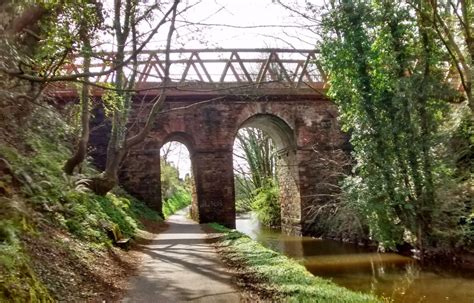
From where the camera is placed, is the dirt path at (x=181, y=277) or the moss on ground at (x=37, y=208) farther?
the dirt path at (x=181, y=277)

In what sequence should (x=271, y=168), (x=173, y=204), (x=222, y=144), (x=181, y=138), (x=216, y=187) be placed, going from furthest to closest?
(x=173, y=204)
(x=271, y=168)
(x=181, y=138)
(x=222, y=144)
(x=216, y=187)

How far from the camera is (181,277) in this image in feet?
22.7

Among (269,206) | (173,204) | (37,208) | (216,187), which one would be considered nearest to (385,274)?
(37,208)

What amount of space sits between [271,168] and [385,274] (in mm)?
20131

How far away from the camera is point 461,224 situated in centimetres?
1102

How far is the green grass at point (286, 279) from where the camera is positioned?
534 cm

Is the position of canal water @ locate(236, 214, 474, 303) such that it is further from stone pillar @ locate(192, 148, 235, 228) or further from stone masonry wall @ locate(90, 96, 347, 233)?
stone masonry wall @ locate(90, 96, 347, 233)

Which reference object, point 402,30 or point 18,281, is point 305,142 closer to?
point 402,30

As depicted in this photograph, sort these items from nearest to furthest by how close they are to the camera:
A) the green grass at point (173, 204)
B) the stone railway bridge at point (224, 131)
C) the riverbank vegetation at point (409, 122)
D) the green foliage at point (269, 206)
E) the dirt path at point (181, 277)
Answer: the dirt path at point (181, 277), the riverbank vegetation at point (409, 122), the stone railway bridge at point (224, 131), the green foliage at point (269, 206), the green grass at point (173, 204)

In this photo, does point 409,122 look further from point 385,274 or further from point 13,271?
point 13,271

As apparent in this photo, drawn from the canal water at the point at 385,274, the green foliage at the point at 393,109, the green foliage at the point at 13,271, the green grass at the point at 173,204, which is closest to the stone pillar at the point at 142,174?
the canal water at the point at 385,274

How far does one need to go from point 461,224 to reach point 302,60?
9245 millimetres

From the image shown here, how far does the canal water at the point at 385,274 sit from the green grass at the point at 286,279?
199 centimetres

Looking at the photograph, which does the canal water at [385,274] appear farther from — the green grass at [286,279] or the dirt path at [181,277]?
the dirt path at [181,277]
